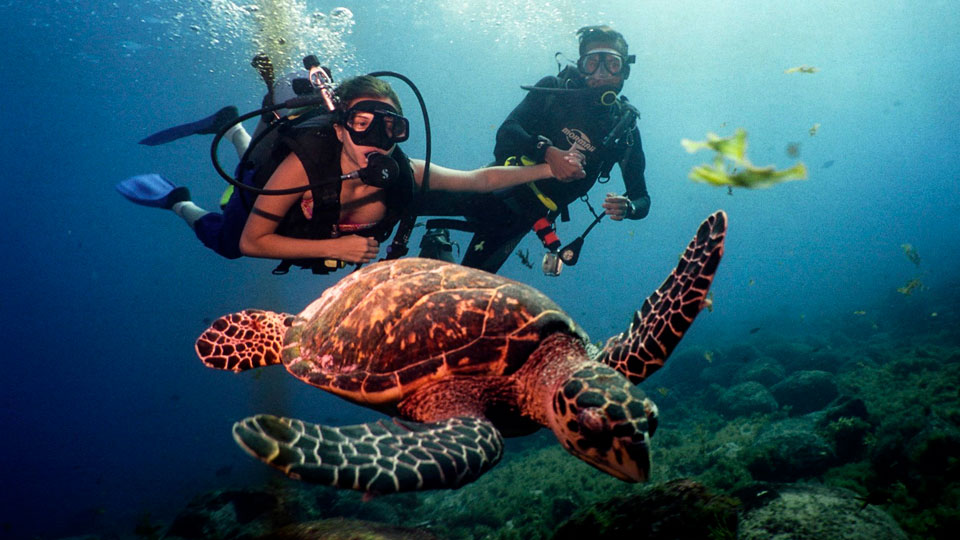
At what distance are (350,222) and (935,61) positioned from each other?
121 metres

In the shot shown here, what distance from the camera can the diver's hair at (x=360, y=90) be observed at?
3736mm

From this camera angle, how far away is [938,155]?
118312mm

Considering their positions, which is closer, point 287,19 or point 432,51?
point 287,19

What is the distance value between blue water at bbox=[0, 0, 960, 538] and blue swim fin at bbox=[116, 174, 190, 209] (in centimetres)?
300

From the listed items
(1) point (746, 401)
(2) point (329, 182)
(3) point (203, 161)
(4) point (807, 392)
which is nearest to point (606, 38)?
(2) point (329, 182)

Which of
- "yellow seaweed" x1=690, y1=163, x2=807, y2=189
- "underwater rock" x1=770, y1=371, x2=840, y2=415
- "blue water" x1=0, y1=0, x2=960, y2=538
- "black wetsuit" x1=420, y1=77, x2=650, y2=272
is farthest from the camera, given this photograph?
"blue water" x1=0, y1=0, x2=960, y2=538

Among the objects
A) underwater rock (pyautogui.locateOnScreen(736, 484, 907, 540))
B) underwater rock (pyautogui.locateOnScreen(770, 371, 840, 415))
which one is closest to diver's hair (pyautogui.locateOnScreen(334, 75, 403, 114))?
underwater rock (pyautogui.locateOnScreen(736, 484, 907, 540))

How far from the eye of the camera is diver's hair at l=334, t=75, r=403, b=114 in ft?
12.3

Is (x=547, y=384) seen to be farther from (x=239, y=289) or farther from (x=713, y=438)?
(x=239, y=289)

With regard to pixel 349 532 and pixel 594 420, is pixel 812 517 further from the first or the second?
pixel 349 532

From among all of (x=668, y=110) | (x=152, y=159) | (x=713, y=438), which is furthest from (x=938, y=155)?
(x=152, y=159)

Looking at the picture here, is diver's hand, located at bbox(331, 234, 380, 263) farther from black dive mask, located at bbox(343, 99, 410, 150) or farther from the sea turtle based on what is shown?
black dive mask, located at bbox(343, 99, 410, 150)

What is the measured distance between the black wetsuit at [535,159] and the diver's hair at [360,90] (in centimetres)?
222

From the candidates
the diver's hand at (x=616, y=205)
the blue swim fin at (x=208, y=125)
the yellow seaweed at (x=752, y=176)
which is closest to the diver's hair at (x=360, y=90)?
the blue swim fin at (x=208, y=125)
